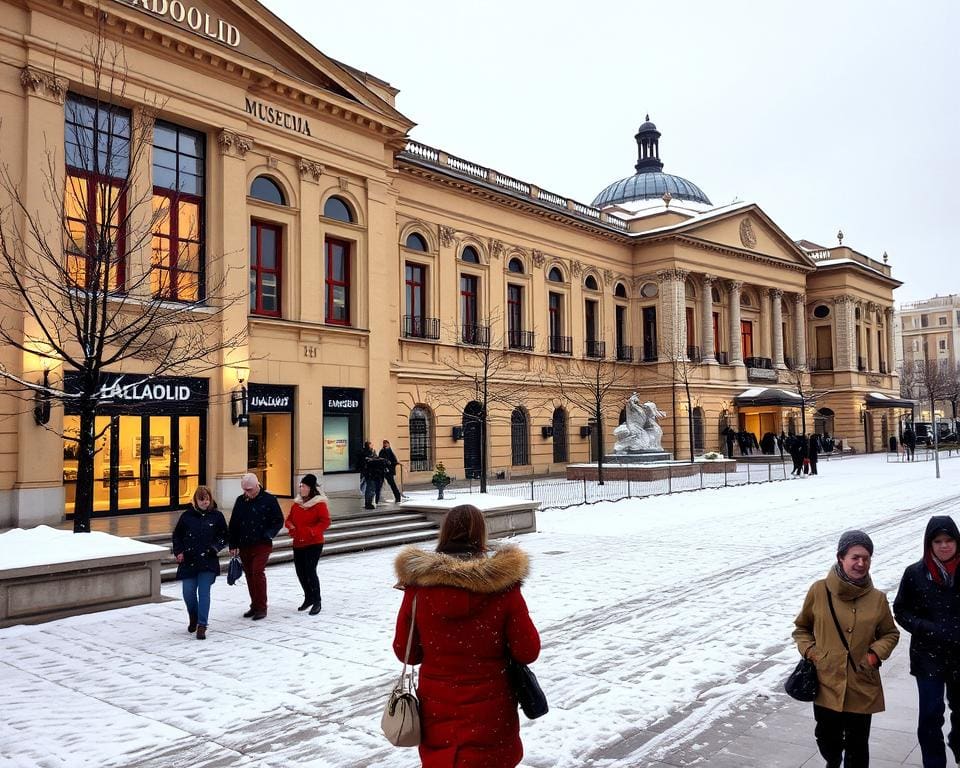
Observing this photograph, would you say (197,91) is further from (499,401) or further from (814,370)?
(814,370)

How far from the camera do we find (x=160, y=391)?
19.6 m

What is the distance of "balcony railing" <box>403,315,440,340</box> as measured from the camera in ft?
104

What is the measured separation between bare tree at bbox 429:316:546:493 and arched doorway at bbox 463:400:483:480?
0.04m

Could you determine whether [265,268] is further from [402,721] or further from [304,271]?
[402,721]

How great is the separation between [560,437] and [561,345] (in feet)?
14.6

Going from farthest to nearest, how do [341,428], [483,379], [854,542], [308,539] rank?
[483,379] < [341,428] < [308,539] < [854,542]

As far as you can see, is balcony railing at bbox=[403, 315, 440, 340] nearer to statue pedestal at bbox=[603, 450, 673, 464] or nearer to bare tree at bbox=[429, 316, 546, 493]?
bare tree at bbox=[429, 316, 546, 493]

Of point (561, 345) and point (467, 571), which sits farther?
point (561, 345)

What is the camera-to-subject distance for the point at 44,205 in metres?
17.9

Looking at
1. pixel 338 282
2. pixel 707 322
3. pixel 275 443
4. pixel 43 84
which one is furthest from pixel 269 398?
pixel 707 322

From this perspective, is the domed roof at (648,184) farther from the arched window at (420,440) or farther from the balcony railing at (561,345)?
the arched window at (420,440)

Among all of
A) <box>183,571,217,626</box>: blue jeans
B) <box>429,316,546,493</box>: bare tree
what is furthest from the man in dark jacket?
<box>429,316,546,493</box>: bare tree

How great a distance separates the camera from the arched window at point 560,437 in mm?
38250

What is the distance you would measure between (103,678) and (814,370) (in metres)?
57.0
